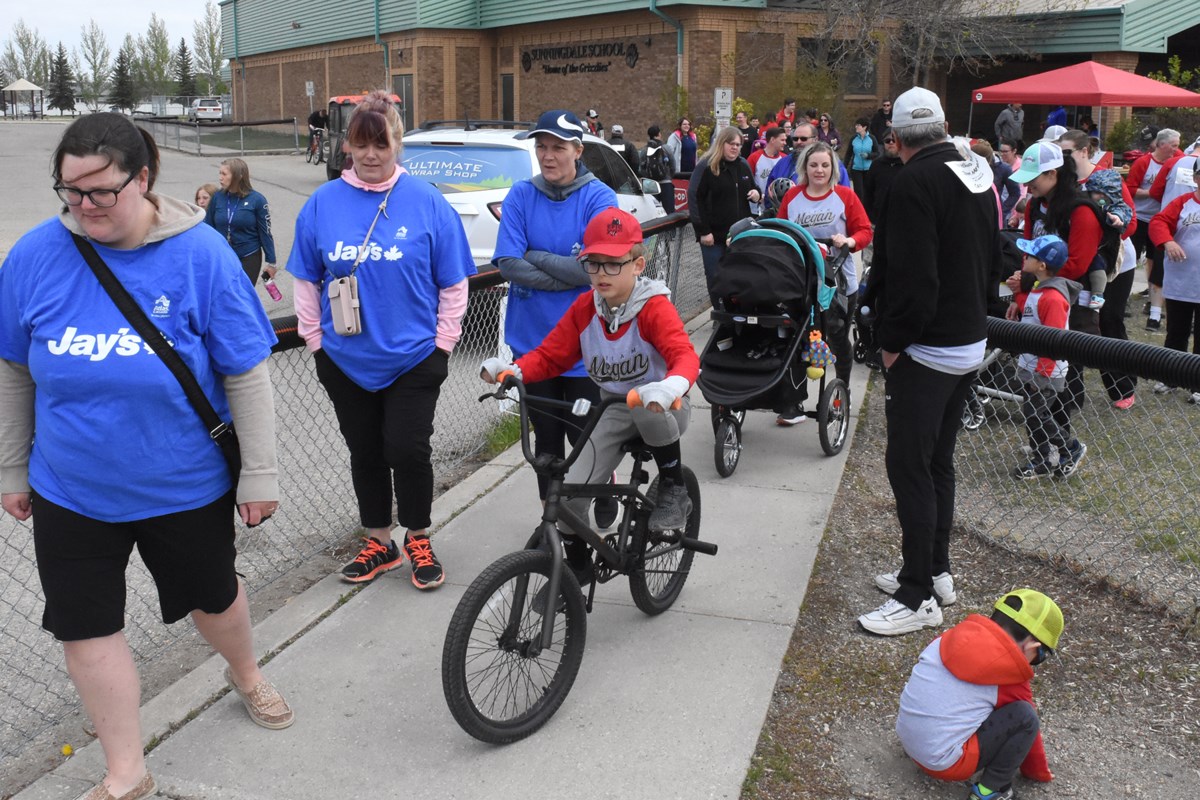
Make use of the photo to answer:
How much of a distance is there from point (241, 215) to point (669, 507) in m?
7.24

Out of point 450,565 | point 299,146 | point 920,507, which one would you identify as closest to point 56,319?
point 450,565

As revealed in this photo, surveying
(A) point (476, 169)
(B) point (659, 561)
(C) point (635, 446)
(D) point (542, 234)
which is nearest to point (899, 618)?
(B) point (659, 561)

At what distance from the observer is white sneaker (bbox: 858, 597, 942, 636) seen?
161 inches

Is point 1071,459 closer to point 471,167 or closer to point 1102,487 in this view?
point 1102,487

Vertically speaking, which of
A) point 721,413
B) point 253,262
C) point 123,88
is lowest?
point 721,413

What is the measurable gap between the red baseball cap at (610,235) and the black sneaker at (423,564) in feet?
5.20

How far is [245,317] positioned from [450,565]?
1995mm

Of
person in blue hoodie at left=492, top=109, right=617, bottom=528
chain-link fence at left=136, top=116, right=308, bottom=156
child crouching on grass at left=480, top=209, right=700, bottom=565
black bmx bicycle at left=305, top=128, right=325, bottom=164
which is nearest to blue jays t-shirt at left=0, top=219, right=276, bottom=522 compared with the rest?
child crouching on grass at left=480, top=209, right=700, bottom=565

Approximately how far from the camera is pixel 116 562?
2971 millimetres

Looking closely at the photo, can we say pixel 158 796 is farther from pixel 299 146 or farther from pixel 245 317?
pixel 299 146

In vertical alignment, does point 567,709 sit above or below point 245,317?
below

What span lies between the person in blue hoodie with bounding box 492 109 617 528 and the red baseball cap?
0.98 m

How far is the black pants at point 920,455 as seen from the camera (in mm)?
3996

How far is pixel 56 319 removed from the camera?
2.78m
